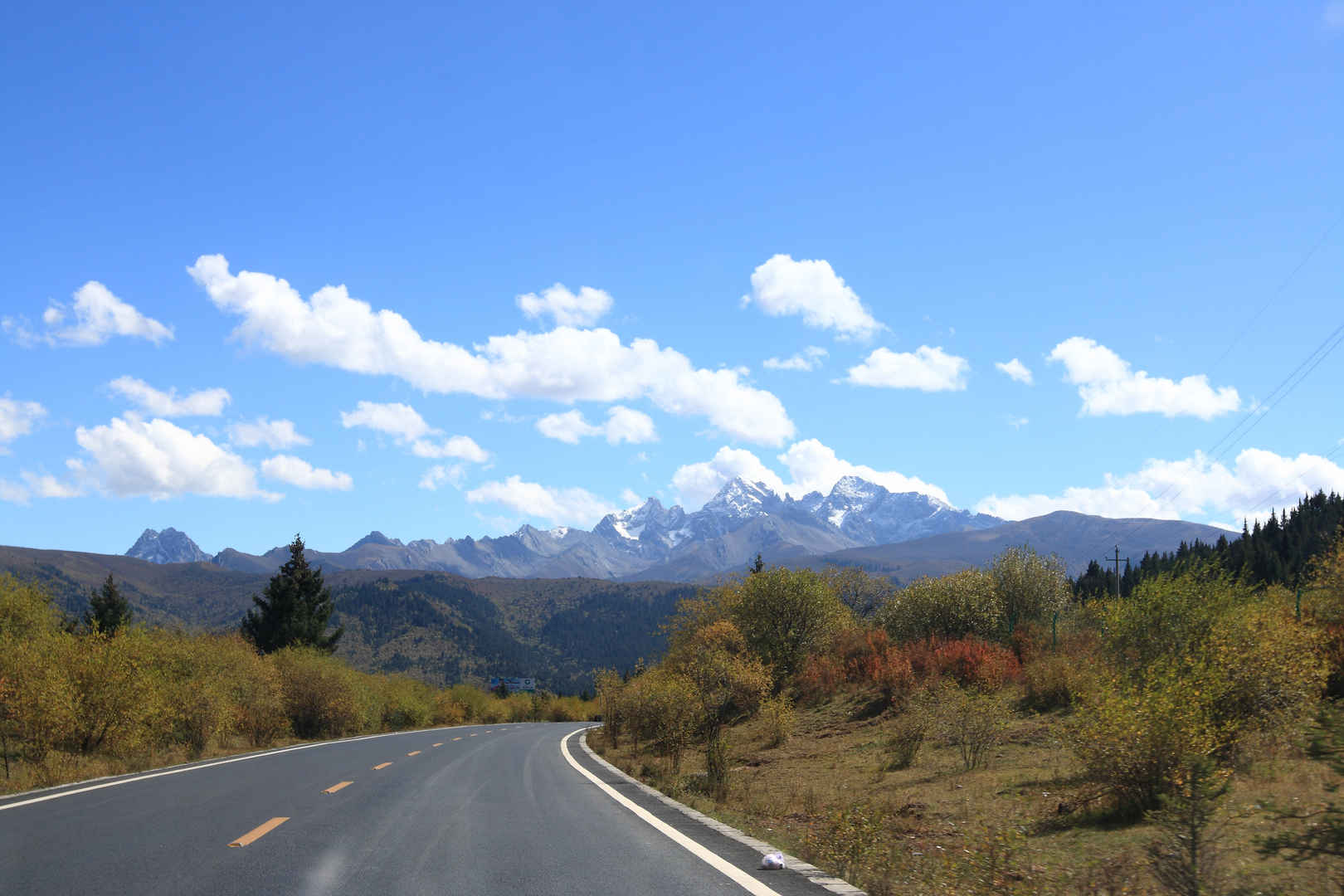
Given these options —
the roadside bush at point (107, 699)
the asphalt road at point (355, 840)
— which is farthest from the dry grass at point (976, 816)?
the roadside bush at point (107, 699)

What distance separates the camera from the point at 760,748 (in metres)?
28.8

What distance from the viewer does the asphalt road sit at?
291 inches

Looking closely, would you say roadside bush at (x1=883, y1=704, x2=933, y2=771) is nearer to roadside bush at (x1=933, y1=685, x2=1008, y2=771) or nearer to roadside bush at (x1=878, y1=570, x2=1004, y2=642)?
roadside bush at (x1=933, y1=685, x2=1008, y2=771)

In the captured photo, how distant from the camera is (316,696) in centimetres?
3741

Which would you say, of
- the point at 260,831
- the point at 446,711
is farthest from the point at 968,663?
the point at 446,711

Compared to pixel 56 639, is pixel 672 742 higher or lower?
lower

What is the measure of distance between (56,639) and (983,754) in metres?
21.1

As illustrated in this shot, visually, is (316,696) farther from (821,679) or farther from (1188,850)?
(1188,850)

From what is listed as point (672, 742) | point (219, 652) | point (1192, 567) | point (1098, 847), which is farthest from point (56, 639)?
point (1192, 567)

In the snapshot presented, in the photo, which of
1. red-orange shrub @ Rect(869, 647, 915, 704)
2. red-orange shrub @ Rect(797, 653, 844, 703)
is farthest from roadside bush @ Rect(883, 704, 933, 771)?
red-orange shrub @ Rect(797, 653, 844, 703)

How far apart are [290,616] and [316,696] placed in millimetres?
29416

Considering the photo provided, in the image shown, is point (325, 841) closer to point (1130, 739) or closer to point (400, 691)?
point (1130, 739)

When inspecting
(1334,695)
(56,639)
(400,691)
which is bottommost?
(400,691)

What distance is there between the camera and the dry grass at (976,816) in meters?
8.56
